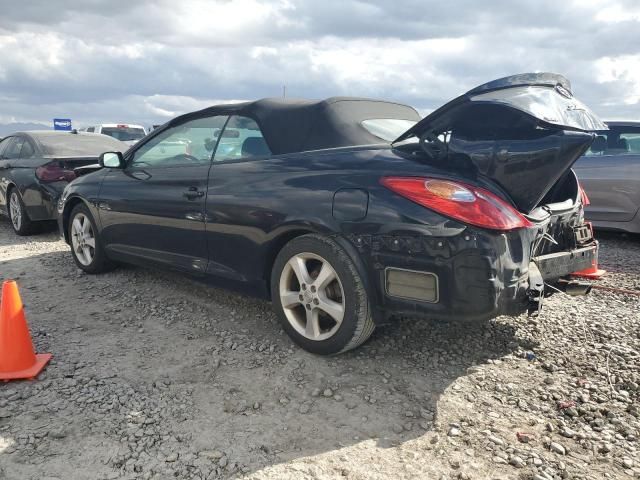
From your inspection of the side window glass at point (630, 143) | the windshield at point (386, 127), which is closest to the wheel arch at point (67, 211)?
the windshield at point (386, 127)

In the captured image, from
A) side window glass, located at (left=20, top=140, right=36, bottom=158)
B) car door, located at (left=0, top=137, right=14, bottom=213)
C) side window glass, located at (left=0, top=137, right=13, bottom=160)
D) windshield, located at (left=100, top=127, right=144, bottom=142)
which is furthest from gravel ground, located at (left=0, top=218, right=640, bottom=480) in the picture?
windshield, located at (left=100, top=127, right=144, bottom=142)

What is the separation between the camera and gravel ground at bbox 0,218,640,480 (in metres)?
2.34

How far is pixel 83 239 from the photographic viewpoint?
5160 millimetres

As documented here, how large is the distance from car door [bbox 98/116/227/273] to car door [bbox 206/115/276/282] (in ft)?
0.38

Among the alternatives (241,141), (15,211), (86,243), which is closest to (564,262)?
(241,141)

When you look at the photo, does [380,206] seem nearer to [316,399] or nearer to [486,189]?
[486,189]

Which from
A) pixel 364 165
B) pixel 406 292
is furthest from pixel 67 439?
pixel 364 165

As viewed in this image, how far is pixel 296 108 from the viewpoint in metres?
3.64

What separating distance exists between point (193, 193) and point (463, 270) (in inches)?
80.7

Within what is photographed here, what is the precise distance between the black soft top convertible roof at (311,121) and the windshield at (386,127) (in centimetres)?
4

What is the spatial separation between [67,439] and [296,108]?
2.36 m

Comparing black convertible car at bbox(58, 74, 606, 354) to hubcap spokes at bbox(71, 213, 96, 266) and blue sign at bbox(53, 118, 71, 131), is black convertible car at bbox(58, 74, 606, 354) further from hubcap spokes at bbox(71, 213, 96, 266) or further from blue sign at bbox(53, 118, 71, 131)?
blue sign at bbox(53, 118, 71, 131)

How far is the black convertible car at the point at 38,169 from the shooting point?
22.4ft

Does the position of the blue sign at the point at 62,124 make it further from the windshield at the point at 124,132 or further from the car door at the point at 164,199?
the car door at the point at 164,199
